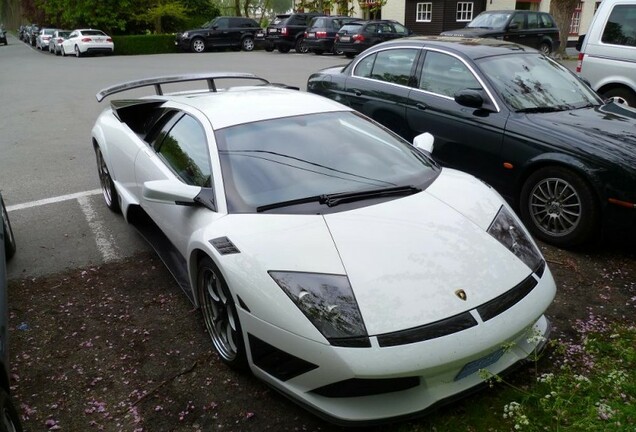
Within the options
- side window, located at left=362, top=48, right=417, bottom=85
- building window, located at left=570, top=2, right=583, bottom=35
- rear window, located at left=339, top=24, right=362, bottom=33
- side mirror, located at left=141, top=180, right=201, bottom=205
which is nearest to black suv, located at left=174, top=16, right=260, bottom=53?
rear window, located at left=339, top=24, right=362, bottom=33

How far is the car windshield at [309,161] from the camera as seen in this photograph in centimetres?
318

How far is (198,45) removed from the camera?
28.6m

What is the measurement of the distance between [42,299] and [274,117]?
2122 mm

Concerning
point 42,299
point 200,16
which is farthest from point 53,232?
point 200,16

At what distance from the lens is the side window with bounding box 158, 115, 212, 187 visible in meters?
3.44

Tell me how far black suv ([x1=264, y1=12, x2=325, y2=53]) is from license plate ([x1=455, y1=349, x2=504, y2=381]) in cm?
2421

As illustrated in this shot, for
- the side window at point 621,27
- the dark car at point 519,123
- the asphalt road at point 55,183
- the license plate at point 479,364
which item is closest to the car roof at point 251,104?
the asphalt road at point 55,183

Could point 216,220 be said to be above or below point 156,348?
above

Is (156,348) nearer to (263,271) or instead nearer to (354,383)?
(263,271)

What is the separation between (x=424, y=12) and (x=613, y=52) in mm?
26808

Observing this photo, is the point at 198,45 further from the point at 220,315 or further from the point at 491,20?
the point at 220,315

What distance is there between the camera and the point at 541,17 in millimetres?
20000

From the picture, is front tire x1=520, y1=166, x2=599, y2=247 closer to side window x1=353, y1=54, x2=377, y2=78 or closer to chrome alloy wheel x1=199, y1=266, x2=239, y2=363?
side window x1=353, y1=54, x2=377, y2=78

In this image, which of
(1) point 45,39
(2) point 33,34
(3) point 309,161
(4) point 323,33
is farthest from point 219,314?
(2) point 33,34
